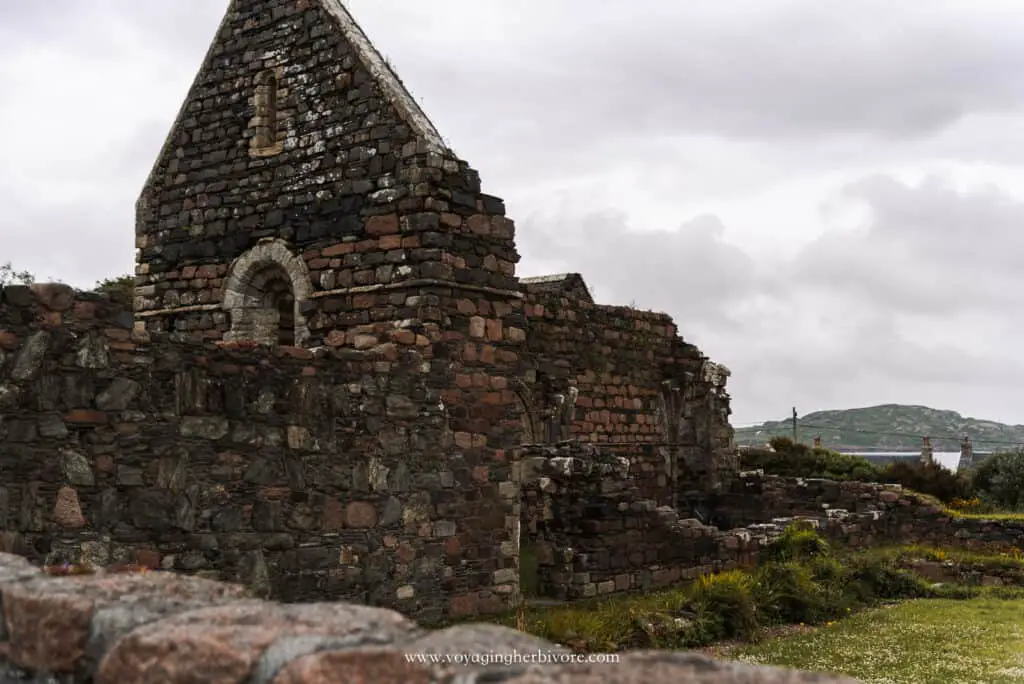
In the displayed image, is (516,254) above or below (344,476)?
above

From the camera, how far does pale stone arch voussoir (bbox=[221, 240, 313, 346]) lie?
13.2 meters

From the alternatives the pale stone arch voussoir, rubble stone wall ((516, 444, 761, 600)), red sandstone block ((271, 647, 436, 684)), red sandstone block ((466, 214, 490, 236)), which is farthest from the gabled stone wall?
red sandstone block ((271, 647, 436, 684))

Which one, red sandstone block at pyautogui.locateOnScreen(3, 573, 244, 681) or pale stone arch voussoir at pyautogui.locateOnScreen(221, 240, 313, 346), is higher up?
pale stone arch voussoir at pyautogui.locateOnScreen(221, 240, 313, 346)

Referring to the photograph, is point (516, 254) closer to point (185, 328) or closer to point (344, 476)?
point (344, 476)

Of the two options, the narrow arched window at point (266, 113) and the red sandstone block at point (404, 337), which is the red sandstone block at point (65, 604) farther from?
the narrow arched window at point (266, 113)

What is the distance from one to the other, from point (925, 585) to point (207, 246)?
1079 centimetres

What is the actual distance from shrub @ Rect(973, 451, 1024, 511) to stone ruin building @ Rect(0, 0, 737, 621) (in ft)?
49.3

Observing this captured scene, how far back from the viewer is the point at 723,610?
1112 cm

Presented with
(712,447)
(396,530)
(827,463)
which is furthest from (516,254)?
(827,463)

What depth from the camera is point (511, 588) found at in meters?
11.9

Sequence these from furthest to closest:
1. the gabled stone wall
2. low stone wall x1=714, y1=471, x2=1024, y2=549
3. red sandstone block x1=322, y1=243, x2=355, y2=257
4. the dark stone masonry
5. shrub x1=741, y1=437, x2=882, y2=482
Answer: shrub x1=741, y1=437, x2=882, y2=482 → low stone wall x1=714, y1=471, x2=1024, y2=549 → the gabled stone wall → red sandstone block x1=322, y1=243, x2=355, y2=257 → the dark stone masonry

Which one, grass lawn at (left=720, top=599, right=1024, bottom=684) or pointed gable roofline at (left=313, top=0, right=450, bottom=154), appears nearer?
grass lawn at (left=720, top=599, right=1024, bottom=684)

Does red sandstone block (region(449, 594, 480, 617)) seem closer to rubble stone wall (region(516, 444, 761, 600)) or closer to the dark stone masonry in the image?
the dark stone masonry

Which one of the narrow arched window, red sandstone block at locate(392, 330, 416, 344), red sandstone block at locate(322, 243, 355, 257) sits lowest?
red sandstone block at locate(392, 330, 416, 344)
